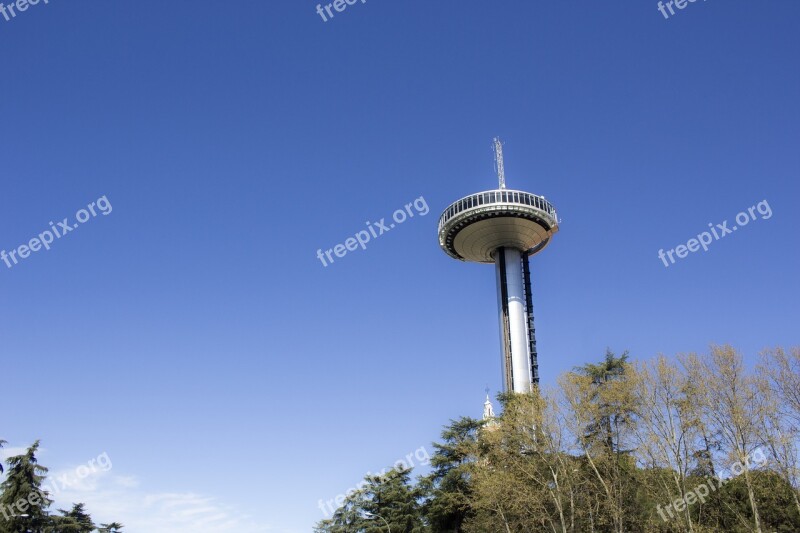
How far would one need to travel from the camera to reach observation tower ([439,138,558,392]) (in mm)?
83625

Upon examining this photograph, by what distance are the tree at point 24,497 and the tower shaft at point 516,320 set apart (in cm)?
5230

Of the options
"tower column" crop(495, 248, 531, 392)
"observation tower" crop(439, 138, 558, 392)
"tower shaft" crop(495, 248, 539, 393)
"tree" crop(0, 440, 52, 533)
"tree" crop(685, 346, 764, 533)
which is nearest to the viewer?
"tree" crop(685, 346, 764, 533)

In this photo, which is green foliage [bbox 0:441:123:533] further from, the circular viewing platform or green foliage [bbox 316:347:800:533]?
the circular viewing platform

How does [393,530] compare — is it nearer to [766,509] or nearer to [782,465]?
[766,509]

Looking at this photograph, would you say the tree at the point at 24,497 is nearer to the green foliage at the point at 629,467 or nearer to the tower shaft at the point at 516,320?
the green foliage at the point at 629,467

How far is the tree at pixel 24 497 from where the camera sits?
5181 cm

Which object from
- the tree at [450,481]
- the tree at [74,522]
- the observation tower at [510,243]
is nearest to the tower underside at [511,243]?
the observation tower at [510,243]

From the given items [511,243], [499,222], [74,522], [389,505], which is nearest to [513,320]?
[511,243]

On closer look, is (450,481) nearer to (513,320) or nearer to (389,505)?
(389,505)

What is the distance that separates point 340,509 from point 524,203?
152ft

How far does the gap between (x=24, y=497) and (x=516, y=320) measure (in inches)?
2333

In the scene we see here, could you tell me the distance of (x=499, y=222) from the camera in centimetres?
8694

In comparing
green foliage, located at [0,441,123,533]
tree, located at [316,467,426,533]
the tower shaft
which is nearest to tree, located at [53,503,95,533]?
green foliage, located at [0,441,123,533]

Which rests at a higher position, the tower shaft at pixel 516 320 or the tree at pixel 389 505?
the tower shaft at pixel 516 320
